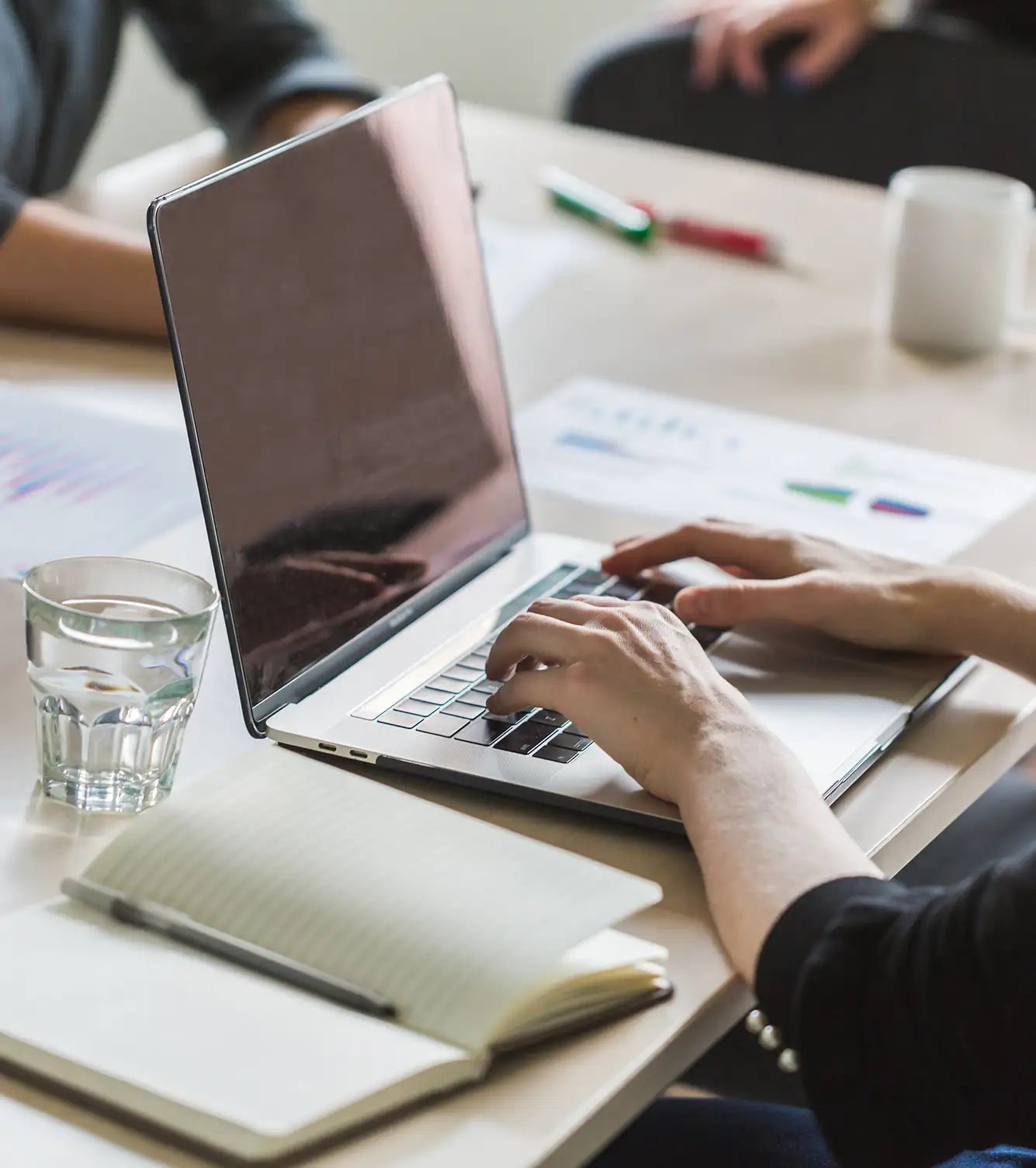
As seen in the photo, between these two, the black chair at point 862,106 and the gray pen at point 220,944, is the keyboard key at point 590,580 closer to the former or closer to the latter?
the gray pen at point 220,944

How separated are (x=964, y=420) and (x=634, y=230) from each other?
0.43m

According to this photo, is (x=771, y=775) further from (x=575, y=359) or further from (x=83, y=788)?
(x=575, y=359)

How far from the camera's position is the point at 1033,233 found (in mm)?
1747

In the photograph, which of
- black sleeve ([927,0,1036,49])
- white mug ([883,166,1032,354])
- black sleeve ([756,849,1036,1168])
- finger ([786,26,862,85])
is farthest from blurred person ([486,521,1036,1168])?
black sleeve ([927,0,1036,49])

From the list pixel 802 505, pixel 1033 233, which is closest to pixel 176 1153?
pixel 802 505

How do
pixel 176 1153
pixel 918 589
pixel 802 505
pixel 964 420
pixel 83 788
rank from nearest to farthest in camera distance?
pixel 176 1153 → pixel 83 788 → pixel 918 589 → pixel 802 505 → pixel 964 420

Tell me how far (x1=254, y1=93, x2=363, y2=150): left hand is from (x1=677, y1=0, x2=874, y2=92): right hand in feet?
2.07

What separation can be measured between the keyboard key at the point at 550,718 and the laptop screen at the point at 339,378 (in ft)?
0.38

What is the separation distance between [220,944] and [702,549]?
458mm

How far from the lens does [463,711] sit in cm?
88

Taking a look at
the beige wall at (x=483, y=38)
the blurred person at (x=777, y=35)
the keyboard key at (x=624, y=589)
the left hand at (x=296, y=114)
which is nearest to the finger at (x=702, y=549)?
the keyboard key at (x=624, y=589)

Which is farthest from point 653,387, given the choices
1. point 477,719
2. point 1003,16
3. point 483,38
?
point 483,38

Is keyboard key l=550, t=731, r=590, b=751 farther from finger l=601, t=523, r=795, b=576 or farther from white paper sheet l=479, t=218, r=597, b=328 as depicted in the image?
white paper sheet l=479, t=218, r=597, b=328

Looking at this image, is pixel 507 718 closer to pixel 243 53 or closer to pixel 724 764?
pixel 724 764
